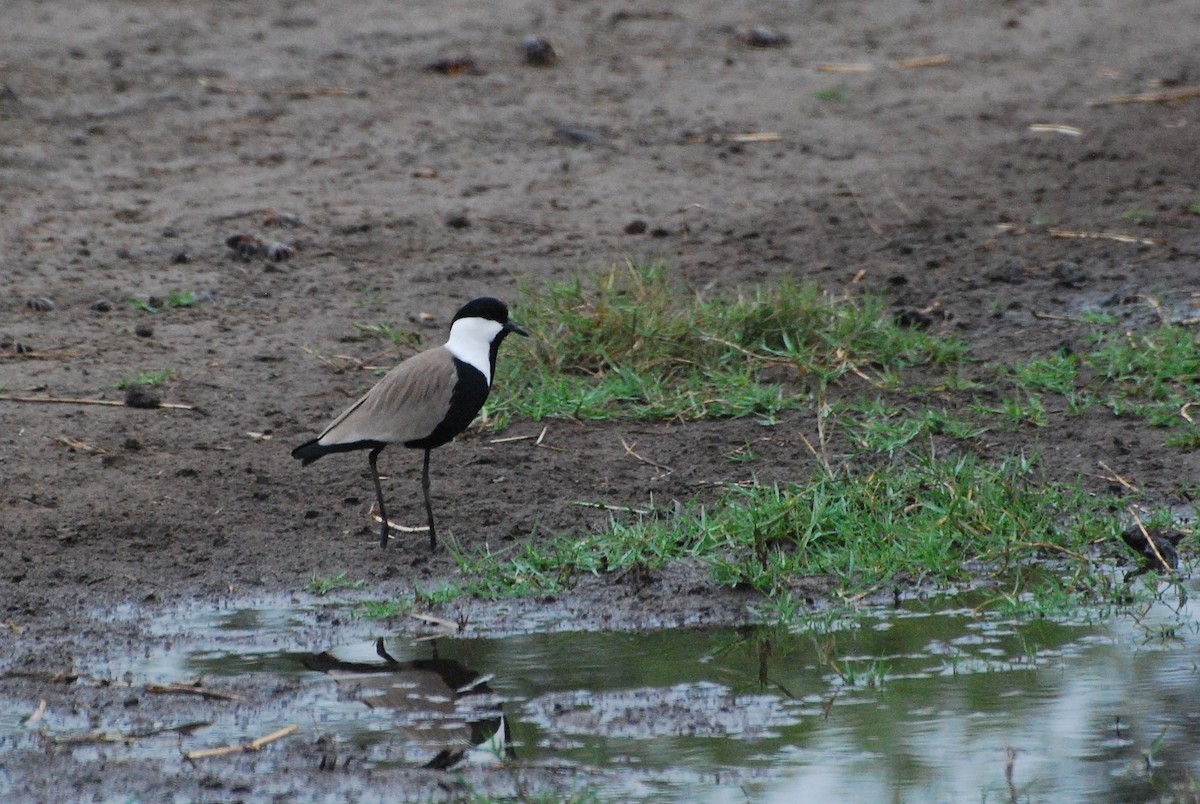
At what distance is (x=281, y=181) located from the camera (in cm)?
957

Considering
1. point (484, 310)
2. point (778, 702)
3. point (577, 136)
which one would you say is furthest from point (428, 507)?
point (577, 136)

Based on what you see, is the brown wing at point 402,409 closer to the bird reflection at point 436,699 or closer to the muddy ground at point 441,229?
the muddy ground at point 441,229

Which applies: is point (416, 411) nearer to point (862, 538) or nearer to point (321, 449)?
point (321, 449)

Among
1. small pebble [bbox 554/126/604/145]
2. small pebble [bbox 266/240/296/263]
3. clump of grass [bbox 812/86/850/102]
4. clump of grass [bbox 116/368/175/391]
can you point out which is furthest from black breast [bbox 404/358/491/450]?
clump of grass [bbox 812/86/850/102]

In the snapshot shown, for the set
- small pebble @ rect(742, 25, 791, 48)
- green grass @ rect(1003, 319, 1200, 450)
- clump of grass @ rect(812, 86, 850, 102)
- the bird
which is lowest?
green grass @ rect(1003, 319, 1200, 450)

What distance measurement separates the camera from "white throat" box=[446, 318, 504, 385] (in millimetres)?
6011

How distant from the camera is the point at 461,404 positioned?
5.86m

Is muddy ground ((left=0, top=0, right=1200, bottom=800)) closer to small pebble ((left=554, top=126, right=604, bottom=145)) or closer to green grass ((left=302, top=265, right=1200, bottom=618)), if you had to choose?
small pebble ((left=554, top=126, right=604, bottom=145))

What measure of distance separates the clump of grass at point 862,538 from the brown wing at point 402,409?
481 mm

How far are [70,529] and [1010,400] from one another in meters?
3.71

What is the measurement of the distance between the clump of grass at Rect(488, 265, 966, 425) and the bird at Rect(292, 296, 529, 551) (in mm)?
966

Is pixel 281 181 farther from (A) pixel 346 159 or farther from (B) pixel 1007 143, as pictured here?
(B) pixel 1007 143

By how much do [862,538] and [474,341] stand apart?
4.95 ft

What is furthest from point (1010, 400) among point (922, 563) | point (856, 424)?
point (922, 563)
